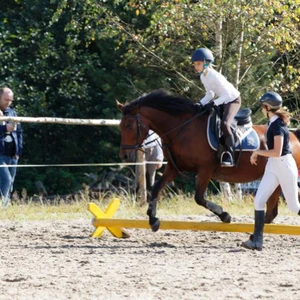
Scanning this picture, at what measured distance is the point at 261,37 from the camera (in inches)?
742

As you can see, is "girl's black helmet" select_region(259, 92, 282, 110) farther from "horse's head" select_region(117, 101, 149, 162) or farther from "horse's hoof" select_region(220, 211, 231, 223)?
"horse's head" select_region(117, 101, 149, 162)

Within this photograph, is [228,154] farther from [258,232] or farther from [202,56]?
[258,232]

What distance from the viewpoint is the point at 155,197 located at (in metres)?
11.7

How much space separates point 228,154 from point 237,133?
40 centimetres

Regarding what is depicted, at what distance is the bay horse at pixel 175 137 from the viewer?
11.8 meters

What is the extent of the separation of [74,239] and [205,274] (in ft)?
11.1

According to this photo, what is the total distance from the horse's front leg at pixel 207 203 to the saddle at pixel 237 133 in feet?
1.54

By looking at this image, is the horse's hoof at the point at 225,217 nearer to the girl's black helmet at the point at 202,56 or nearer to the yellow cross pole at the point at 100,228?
the yellow cross pole at the point at 100,228

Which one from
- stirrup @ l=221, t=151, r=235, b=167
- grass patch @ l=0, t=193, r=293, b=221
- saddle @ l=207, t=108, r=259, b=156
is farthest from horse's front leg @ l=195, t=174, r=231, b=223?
grass patch @ l=0, t=193, r=293, b=221

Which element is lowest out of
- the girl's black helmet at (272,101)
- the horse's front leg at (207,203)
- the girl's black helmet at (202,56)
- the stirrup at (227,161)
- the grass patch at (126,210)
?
the grass patch at (126,210)

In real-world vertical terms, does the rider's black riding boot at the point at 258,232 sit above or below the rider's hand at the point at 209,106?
below

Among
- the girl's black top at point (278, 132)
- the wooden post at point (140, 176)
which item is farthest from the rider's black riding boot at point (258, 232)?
the wooden post at point (140, 176)

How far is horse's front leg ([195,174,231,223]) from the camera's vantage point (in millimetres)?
11625

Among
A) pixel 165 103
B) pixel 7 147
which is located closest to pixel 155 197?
pixel 165 103
